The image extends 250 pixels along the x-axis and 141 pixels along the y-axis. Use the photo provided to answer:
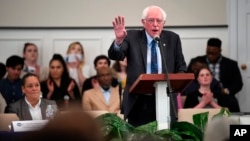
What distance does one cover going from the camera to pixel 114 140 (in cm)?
294

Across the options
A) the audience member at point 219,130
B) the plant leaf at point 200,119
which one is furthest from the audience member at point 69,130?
the plant leaf at point 200,119

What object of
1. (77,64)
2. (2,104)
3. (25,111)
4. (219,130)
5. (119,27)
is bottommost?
(2,104)

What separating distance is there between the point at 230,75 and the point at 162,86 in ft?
15.1

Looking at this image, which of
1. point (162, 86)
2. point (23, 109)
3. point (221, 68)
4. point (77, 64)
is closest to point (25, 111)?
point (23, 109)

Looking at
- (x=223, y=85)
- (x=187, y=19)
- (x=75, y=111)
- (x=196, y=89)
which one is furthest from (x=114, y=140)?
(x=187, y=19)

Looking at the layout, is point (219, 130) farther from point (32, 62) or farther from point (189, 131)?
point (32, 62)

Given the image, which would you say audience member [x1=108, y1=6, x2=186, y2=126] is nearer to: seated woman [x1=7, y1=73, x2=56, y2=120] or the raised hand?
the raised hand

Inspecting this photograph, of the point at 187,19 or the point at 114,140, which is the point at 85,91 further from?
the point at 114,140

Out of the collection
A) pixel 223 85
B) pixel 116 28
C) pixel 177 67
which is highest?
pixel 116 28

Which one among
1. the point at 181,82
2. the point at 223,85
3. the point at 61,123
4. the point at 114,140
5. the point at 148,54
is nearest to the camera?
the point at 61,123

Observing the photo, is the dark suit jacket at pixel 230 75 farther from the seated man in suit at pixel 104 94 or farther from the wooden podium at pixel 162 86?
the wooden podium at pixel 162 86

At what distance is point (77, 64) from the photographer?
326 inches

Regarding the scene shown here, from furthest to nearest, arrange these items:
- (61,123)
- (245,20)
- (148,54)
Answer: (245,20) → (148,54) → (61,123)

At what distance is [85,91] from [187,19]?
7.98 feet
